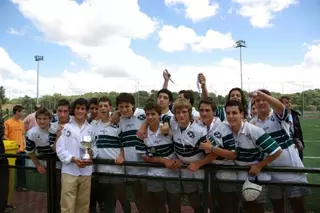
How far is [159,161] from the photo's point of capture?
3559 mm

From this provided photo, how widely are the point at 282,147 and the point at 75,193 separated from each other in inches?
96.7

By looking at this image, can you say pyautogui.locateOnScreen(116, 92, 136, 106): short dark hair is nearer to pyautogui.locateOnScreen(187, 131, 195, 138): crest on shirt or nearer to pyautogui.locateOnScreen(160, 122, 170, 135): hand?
pyautogui.locateOnScreen(160, 122, 170, 135): hand

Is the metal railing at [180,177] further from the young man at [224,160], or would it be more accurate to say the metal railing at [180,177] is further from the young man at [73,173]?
the young man at [73,173]

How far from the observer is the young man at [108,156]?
3.86m

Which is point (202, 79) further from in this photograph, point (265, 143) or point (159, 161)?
point (265, 143)

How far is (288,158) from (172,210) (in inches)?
53.4

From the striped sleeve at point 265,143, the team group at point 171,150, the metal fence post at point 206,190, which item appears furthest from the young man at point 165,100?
the striped sleeve at point 265,143

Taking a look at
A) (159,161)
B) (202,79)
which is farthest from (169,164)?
(202,79)

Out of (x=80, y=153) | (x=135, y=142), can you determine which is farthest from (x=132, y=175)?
(x=80, y=153)

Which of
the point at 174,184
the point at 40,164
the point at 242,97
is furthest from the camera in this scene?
the point at 242,97

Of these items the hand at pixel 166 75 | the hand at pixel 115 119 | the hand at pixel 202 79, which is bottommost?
the hand at pixel 115 119

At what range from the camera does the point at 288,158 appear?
11.1ft

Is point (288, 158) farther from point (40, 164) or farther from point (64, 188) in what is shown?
point (40, 164)

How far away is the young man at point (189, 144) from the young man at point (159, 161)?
0.10 m
